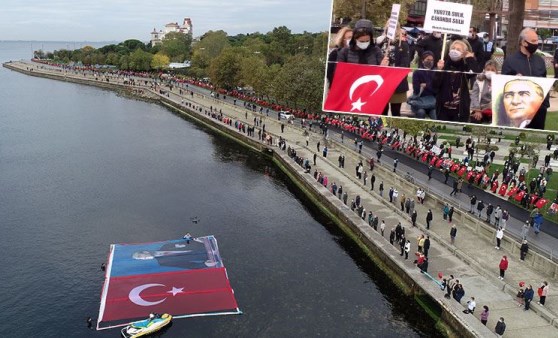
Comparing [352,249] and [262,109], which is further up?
[262,109]

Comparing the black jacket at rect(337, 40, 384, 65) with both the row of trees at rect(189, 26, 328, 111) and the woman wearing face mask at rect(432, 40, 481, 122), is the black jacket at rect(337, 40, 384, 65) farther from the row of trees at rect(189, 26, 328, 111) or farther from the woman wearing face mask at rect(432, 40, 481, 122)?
the row of trees at rect(189, 26, 328, 111)

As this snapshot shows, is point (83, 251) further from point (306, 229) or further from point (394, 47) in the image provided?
point (394, 47)


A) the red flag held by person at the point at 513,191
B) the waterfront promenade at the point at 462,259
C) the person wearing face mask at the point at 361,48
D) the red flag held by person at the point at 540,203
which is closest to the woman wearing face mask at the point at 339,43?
the person wearing face mask at the point at 361,48

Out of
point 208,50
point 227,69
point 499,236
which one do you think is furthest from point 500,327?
point 208,50

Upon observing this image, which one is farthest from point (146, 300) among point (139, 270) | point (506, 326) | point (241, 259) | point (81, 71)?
point (81, 71)

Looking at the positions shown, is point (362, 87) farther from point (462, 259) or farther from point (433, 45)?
point (462, 259)

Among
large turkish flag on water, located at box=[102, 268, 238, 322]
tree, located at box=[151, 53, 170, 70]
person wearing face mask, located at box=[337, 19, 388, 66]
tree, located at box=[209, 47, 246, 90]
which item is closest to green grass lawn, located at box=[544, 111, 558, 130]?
person wearing face mask, located at box=[337, 19, 388, 66]
